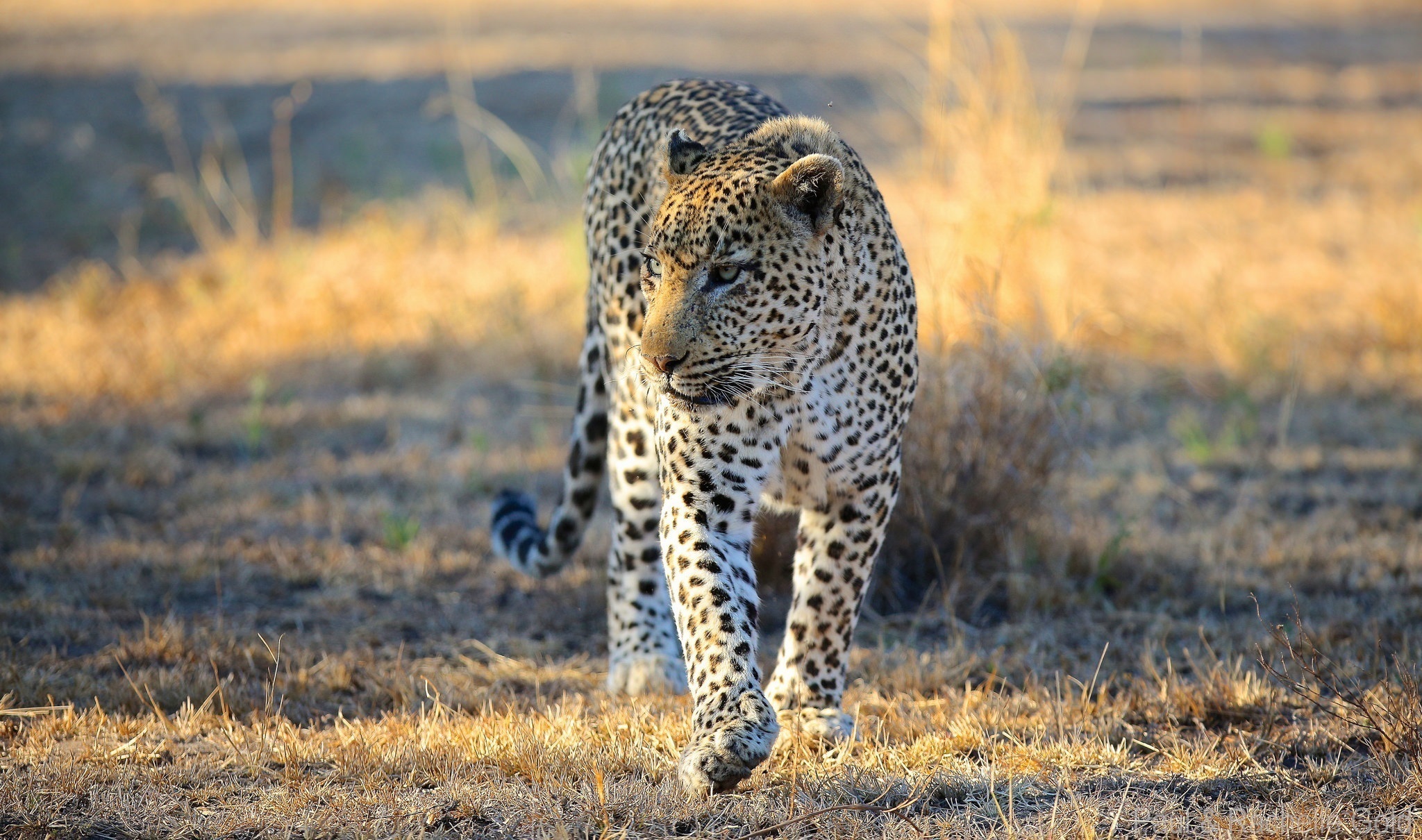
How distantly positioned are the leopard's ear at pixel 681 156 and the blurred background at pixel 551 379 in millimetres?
712

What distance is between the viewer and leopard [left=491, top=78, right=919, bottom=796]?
142 inches

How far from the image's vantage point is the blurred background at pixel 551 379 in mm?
5223

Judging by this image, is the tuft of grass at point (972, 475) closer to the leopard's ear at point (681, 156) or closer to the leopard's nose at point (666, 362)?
the leopard's ear at point (681, 156)

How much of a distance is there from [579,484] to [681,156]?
69.1 inches

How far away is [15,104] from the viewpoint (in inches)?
619

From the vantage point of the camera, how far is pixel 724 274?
362 centimetres

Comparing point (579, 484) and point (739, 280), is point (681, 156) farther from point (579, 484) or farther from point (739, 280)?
point (579, 484)

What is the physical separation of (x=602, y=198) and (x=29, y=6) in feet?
77.2

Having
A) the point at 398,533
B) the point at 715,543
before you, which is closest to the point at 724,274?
the point at 715,543

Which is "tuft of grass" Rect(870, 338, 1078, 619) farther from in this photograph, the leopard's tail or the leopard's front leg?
the leopard's front leg

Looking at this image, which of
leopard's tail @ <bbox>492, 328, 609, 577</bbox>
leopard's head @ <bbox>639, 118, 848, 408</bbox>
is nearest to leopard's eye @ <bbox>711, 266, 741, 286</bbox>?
leopard's head @ <bbox>639, 118, 848, 408</bbox>

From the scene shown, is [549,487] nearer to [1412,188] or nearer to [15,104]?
[1412,188]

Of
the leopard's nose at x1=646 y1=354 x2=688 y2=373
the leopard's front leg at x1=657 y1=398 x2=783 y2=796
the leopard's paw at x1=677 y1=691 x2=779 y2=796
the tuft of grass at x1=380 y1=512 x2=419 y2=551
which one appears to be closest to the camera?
the leopard's paw at x1=677 y1=691 x2=779 y2=796

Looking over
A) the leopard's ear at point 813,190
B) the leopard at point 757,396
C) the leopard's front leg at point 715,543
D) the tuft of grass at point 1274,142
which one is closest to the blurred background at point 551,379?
the tuft of grass at point 1274,142
